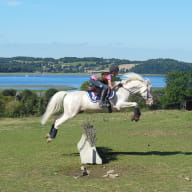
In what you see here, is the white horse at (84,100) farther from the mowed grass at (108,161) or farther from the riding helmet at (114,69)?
the mowed grass at (108,161)

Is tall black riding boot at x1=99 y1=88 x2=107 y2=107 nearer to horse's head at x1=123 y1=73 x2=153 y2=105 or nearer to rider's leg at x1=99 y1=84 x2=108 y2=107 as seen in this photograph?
rider's leg at x1=99 y1=84 x2=108 y2=107

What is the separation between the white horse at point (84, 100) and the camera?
42.2 feet

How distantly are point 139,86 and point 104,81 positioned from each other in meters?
1.14

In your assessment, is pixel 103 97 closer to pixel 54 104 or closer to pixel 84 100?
pixel 84 100

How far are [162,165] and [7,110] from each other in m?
33.0

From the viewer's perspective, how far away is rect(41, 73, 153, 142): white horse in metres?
12.9

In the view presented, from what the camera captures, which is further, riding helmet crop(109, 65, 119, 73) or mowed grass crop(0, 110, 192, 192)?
riding helmet crop(109, 65, 119, 73)

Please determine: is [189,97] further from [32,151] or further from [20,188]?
[20,188]

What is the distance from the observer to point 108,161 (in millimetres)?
12305

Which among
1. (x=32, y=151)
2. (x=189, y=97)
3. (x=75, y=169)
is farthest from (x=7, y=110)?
(x=75, y=169)

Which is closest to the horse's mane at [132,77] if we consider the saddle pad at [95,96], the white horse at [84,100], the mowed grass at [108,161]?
the white horse at [84,100]

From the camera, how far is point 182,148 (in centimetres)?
1485

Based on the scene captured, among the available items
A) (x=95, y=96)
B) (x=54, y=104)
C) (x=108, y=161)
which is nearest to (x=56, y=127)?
(x=54, y=104)

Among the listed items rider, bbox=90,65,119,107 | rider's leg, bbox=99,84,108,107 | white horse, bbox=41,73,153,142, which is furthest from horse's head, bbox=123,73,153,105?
rider's leg, bbox=99,84,108,107
